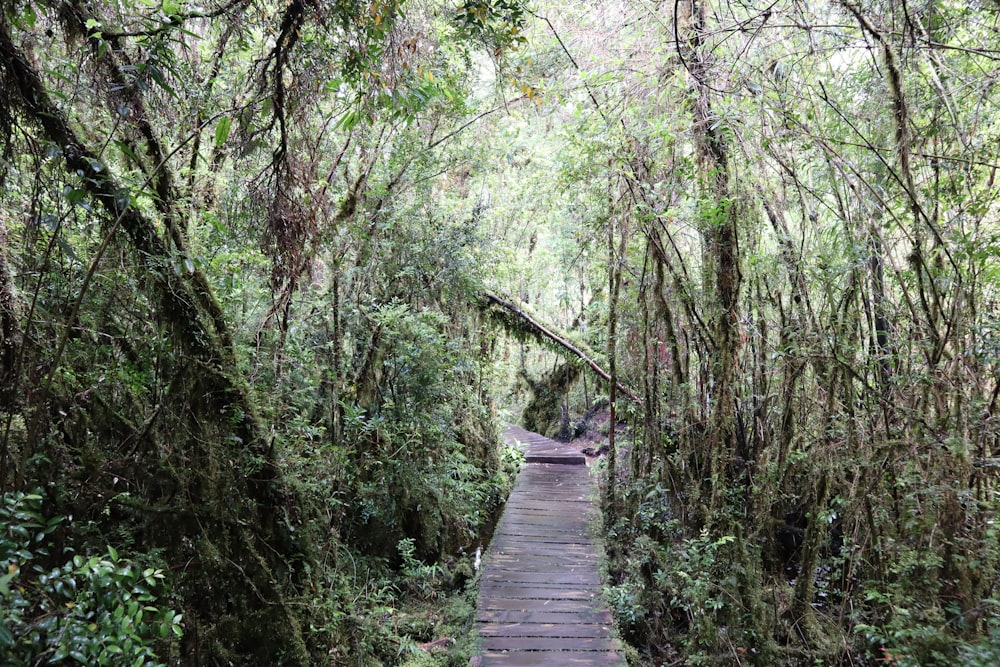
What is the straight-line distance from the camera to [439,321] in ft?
17.8

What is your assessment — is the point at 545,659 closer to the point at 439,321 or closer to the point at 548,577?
the point at 548,577

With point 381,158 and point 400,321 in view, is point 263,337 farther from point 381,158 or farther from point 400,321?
point 381,158

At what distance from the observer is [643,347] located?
573 centimetres

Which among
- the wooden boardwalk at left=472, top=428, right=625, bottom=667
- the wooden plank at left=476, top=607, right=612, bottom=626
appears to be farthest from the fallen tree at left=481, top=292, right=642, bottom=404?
the wooden plank at left=476, top=607, right=612, bottom=626

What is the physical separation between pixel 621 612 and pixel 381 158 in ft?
15.0

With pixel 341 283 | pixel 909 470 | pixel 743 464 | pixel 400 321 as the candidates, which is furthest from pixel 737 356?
pixel 341 283

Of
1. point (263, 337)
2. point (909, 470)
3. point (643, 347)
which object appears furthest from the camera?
point (643, 347)

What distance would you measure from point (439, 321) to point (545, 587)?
8.68 feet

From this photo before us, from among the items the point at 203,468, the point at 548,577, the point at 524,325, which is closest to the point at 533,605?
the point at 548,577

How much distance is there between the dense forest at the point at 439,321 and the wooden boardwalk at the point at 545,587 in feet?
1.03

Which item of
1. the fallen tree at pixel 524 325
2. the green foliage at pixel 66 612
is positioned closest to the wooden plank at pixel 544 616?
→ the green foliage at pixel 66 612

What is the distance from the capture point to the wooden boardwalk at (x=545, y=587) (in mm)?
4270

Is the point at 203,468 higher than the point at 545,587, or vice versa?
the point at 203,468

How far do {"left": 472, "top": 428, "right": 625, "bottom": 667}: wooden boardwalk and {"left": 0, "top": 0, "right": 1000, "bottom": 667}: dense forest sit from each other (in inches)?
12.4
